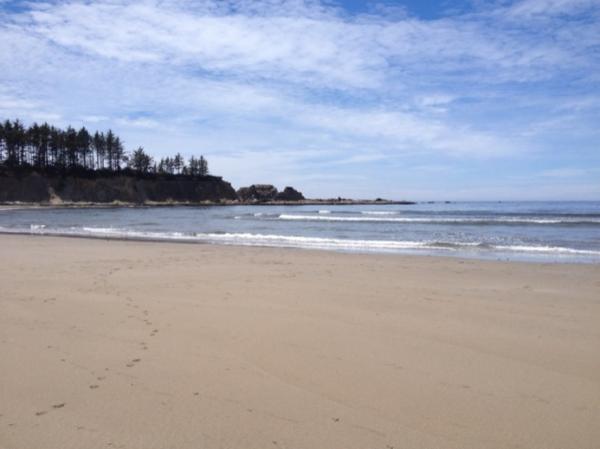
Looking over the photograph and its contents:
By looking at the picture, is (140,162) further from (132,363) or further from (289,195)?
(132,363)

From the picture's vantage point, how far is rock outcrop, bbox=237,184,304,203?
388 feet

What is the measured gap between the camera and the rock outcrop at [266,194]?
118188mm

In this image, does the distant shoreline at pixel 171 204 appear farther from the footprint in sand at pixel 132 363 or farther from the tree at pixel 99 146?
the footprint in sand at pixel 132 363

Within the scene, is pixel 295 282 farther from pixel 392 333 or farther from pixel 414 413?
pixel 414 413

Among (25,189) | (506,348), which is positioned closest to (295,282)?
→ (506,348)

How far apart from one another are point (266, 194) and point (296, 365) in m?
117

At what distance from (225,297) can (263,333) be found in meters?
2.18

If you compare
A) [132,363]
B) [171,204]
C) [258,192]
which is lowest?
[132,363]

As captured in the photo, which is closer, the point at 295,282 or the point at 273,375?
the point at 273,375

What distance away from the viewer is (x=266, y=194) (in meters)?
120

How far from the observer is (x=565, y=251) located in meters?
15.0

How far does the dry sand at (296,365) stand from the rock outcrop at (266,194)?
107 meters

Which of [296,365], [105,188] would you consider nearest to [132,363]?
[296,365]

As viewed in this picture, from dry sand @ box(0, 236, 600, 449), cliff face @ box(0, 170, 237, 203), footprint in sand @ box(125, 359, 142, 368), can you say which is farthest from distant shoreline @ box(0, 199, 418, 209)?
footprint in sand @ box(125, 359, 142, 368)
